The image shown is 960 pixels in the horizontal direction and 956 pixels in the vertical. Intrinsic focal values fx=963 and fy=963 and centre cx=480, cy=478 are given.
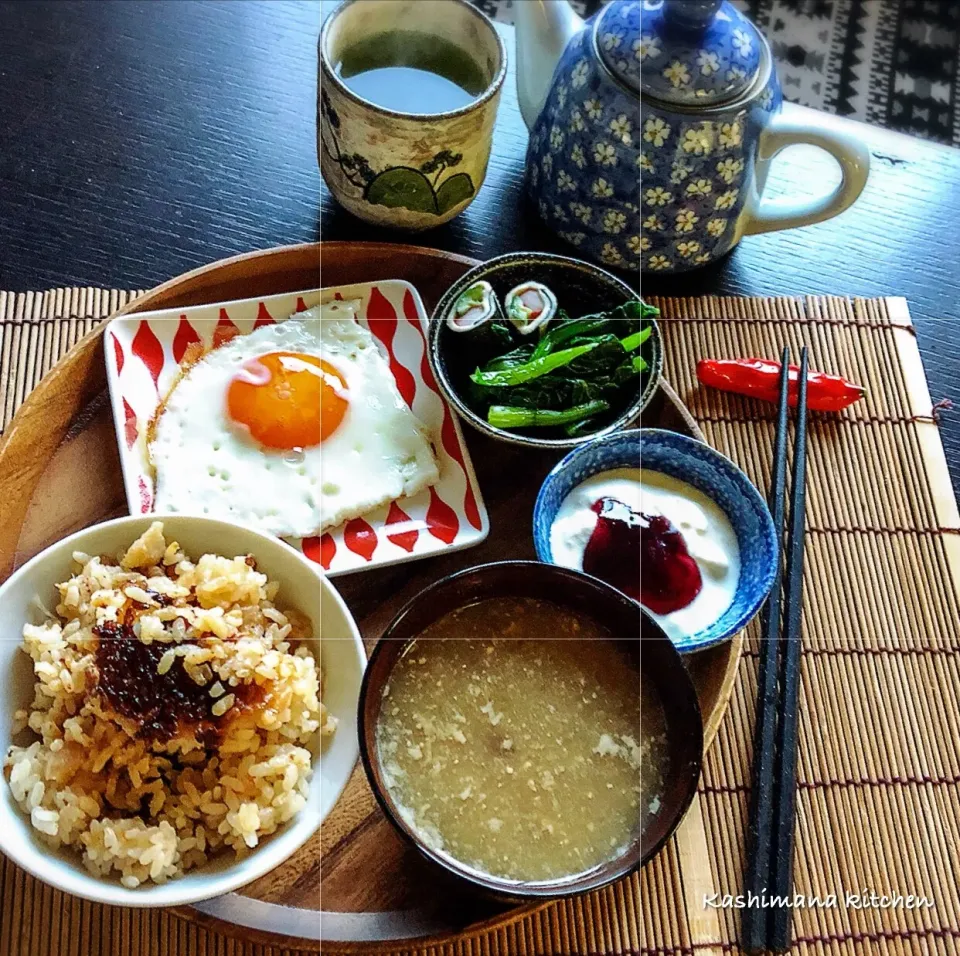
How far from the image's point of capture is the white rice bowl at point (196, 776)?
4.15 feet

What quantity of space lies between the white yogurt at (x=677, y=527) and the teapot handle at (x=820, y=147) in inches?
26.8

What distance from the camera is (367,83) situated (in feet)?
6.73

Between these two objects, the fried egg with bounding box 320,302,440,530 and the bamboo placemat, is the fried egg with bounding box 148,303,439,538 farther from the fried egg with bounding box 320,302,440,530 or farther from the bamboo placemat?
the bamboo placemat

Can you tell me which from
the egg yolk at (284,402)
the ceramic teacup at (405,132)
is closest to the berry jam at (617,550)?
the egg yolk at (284,402)

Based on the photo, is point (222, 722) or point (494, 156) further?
point (494, 156)

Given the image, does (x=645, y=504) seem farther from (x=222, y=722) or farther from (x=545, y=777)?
(x=222, y=722)

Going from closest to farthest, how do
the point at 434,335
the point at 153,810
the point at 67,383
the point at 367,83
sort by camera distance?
1. the point at 153,810
2. the point at 67,383
3. the point at 434,335
4. the point at 367,83

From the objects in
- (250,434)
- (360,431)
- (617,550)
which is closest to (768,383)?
(617,550)

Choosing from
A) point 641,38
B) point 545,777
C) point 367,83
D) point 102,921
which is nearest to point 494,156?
point 367,83

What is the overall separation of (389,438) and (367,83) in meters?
0.79

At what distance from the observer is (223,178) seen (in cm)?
223

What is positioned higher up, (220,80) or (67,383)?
(220,80)

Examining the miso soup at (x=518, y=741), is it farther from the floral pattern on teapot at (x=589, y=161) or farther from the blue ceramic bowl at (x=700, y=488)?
the floral pattern on teapot at (x=589, y=161)

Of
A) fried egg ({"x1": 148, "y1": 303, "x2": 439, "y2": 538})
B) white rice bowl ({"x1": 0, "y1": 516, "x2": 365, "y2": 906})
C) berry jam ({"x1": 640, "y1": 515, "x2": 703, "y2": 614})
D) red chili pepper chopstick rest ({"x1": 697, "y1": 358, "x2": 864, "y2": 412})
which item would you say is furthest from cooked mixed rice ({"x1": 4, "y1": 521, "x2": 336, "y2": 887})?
red chili pepper chopstick rest ({"x1": 697, "y1": 358, "x2": 864, "y2": 412})
